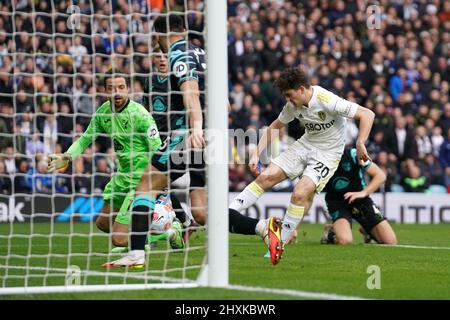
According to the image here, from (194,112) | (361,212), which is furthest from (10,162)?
(194,112)

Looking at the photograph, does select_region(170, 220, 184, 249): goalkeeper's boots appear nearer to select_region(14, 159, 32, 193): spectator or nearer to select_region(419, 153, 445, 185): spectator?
select_region(14, 159, 32, 193): spectator

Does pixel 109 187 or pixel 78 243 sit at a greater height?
pixel 109 187

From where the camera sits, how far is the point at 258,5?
23.3 m

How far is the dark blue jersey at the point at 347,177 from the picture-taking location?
1294cm

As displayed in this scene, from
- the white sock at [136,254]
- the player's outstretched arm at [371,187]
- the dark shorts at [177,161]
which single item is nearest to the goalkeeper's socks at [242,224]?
the dark shorts at [177,161]

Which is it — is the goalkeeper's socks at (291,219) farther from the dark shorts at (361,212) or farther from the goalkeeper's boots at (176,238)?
the dark shorts at (361,212)

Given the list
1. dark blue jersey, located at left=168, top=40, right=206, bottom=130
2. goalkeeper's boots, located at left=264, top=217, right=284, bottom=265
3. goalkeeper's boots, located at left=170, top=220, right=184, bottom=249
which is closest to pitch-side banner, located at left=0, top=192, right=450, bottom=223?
goalkeeper's boots, located at left=170, top=220, right=184, bottom=249

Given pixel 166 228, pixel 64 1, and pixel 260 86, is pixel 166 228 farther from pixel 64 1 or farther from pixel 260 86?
pixel 260 86

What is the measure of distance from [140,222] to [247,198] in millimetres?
2194

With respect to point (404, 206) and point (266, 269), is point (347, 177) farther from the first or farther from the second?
point (404, 206)

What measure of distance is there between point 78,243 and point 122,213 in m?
2.92

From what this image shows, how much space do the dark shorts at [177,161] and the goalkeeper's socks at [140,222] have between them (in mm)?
343

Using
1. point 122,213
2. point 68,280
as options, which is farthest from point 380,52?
point 68,280
